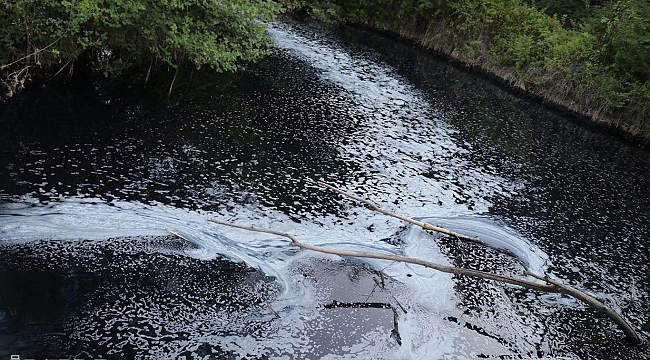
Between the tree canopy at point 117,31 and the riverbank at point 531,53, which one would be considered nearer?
the tree canopy at point 117,31

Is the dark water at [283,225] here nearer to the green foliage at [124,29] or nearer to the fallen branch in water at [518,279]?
the fallen branch in water at [518,279]

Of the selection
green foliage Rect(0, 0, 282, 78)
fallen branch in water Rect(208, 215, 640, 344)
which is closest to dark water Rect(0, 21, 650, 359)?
fallen branch in water Rect(208, 215, 640, 344)

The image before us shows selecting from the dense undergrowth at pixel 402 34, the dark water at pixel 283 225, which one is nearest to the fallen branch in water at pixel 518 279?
the dark water at pixel 283 225

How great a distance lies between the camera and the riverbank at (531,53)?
70.1 ft

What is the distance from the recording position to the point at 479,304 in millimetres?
9305

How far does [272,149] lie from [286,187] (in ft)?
6.66

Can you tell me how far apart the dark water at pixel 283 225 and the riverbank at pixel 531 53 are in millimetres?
3598

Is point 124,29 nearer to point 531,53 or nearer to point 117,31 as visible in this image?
point 117,31

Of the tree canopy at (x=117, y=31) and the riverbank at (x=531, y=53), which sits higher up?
the riverbank at (x=531, y=53)

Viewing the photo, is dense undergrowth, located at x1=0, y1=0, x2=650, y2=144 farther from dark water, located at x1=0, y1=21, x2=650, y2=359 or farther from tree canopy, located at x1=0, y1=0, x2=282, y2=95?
dark water, located at x1=0, y1=21, x2=650, y2=359

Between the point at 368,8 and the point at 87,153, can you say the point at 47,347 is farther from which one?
the point at 368,8

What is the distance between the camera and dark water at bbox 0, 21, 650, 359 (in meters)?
7.70

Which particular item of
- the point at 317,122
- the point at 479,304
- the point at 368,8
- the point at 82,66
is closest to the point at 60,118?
the point at 82,66

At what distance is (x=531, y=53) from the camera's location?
25.1m
